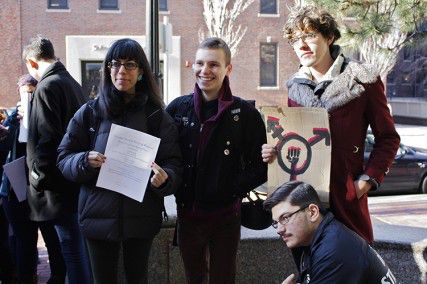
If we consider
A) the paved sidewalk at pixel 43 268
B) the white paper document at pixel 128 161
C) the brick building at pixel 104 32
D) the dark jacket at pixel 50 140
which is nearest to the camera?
the white paper document at pixel 128 161

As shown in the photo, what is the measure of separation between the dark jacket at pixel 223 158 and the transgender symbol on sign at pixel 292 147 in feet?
0.86

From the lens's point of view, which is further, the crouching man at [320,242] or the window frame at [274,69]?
the window frame at [274,69]

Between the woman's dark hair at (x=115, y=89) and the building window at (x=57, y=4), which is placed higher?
the building window at (x=57, y=4)

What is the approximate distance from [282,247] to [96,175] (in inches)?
73.9

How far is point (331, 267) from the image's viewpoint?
2311 mm

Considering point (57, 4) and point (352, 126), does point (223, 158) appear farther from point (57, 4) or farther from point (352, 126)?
point (57, 4)

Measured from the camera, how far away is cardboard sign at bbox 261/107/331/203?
279cm

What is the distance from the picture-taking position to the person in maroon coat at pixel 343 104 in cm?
279

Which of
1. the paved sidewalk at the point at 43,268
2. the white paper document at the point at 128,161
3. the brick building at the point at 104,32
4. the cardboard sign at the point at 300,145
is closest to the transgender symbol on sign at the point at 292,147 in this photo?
the cardboard sign at the point at 300,145

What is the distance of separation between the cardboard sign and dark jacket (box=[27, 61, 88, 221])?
148 cm

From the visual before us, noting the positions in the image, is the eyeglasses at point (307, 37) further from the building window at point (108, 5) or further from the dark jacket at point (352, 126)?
the building window at point (108, 5)

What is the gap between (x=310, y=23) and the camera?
9.08 ft

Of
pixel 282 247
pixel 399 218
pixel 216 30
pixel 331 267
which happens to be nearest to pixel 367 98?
pixel 331 267

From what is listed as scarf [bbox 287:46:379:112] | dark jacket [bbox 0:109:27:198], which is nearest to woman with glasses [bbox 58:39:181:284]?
scarf [bbox 287:46:379:112]
